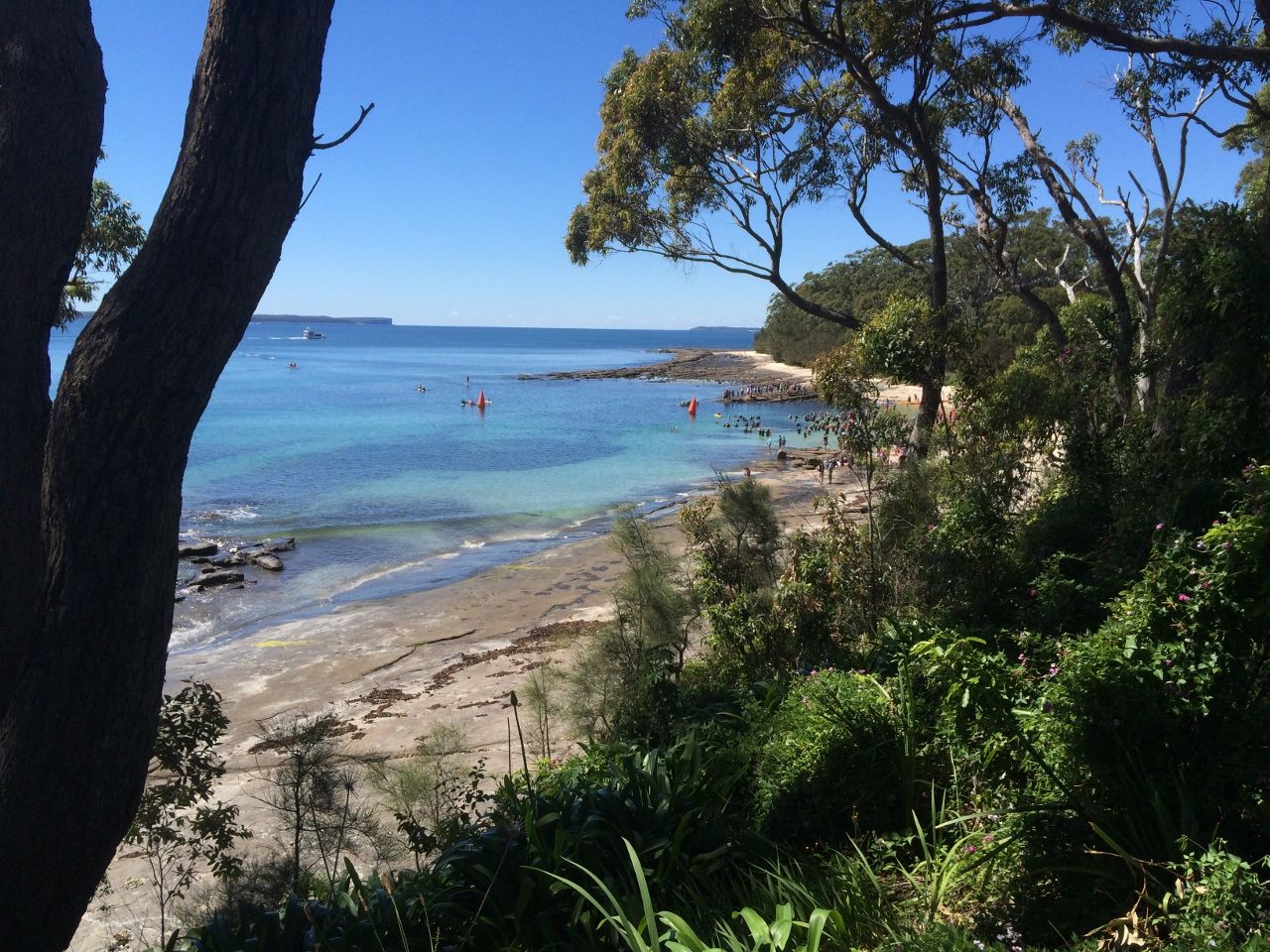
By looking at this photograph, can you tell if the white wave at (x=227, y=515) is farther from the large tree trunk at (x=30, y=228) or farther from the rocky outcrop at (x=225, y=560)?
the large tree trunk at (x=30, y=228)

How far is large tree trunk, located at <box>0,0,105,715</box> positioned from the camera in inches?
132

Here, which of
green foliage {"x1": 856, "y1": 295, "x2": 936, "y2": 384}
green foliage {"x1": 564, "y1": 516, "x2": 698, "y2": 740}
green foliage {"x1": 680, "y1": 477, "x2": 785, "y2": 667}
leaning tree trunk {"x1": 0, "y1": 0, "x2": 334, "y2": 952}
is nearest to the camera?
leaning tree trunk {"x1": 0, "y1": 0, "x2": 334, "y2": 952}

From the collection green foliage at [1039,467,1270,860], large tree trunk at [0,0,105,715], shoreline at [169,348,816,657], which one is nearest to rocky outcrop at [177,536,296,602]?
shoreline at [169,348,816,657]

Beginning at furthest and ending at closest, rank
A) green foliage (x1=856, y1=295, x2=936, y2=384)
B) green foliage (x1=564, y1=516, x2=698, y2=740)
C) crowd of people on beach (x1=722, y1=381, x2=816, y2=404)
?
1. crowd of people on beach (x1=722, y1=381, x2=816, y2=404)
2. green foliage (x1=856, y1=295, x2=936, y2=384)
3. green foliage (x1=564, y1=516, x2=698, y2=740)

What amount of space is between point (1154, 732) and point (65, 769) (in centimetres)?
399

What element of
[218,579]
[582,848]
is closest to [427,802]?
[582,848]

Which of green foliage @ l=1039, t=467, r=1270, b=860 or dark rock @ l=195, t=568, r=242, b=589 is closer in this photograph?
green foliage @ l=1039, t=467, r=1270, b=860

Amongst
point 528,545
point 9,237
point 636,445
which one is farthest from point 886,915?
point 636,445

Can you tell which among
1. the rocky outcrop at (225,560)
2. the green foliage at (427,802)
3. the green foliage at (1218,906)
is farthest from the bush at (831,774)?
the rocky outcrop at (225,560)

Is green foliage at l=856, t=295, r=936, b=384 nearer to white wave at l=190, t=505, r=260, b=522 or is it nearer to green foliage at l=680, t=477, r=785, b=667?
green foliage at l=680, t=477, r=785, b=667

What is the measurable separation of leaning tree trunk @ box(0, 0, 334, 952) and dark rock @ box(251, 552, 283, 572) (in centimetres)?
1663

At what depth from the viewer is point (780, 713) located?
15.9ft

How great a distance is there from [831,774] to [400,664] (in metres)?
10.1

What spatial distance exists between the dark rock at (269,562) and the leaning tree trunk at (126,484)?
16625mm
